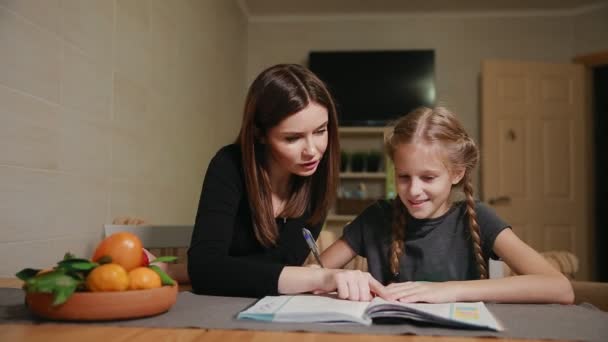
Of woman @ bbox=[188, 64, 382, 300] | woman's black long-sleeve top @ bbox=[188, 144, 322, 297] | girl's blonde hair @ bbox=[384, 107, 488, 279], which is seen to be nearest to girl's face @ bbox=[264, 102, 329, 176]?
woman @ bbox=[188, 64, 382, 300]

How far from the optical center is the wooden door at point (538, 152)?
4.25 m

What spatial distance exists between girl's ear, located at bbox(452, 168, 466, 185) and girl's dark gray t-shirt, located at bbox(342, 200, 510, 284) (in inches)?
2.9

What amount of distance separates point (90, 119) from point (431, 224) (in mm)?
1101

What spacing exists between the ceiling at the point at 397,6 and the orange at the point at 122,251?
12.8ft

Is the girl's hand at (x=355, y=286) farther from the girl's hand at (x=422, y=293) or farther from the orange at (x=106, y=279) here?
the orange at (x=106, y=279)

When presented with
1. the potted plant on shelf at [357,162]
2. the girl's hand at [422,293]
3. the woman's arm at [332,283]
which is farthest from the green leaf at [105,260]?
the potted plant on shelf at [357,162]

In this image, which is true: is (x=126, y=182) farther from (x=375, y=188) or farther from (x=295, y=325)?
(x=375, y=188)

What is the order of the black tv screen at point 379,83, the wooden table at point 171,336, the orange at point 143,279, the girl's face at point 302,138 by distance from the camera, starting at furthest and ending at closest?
the black tv screen at point 379,83 → the girl's face at point 302,138 → the orange at point 143,279 → the wooden table at point 171,336

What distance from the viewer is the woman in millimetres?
1027

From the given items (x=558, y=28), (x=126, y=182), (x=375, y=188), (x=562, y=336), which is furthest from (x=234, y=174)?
(x=558, y=28)

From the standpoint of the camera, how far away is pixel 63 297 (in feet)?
2.39

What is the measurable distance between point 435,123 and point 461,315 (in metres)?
0.64

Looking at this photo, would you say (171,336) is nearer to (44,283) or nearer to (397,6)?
(44,283)

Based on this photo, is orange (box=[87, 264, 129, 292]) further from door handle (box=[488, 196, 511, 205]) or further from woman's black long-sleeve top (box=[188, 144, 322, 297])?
door handle (box=[488, 196, 511, 205])
